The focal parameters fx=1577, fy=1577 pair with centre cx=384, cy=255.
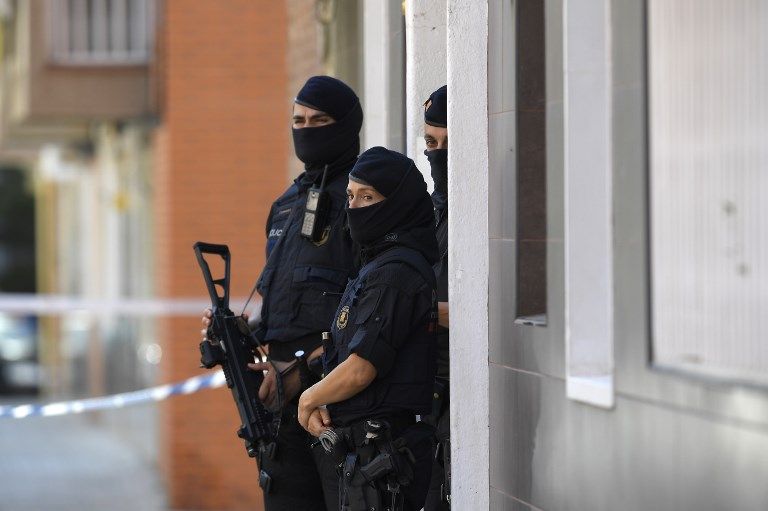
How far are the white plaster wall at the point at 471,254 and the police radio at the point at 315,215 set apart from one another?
46cm

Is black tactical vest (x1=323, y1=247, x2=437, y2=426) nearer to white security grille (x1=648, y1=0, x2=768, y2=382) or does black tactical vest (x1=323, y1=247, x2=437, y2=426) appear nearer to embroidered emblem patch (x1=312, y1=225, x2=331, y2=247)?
embroidered emblem patch (x1=312, y1=225, x2=331, y2=247)

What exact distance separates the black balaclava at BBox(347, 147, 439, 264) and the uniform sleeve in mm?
223

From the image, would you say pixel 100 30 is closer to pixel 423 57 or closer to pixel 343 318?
pixel 423 57

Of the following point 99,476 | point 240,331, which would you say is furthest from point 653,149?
point 99,476

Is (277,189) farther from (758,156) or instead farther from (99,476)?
(758,156)

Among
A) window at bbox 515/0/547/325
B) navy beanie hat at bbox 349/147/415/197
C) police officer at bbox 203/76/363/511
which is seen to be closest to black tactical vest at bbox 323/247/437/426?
navy beanie hat at bbox 349/147/415/197

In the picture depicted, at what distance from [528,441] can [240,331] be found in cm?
A: 127

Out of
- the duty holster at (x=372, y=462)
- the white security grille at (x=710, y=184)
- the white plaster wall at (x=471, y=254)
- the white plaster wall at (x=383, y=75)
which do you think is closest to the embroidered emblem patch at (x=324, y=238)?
the white plaster wall at (x=471, y=254)

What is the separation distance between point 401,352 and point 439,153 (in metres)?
1.06

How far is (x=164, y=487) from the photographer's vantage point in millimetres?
13336

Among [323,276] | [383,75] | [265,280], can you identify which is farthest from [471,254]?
[383,75]

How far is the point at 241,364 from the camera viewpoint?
17.9ft

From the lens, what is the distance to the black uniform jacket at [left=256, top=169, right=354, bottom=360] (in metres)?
5.28

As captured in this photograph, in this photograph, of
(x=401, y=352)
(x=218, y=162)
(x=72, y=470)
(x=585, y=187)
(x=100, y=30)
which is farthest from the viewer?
(x=100, y=30)
